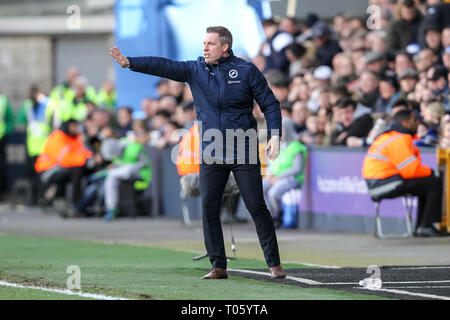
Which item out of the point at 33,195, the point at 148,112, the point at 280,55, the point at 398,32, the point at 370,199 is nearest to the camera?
the point at 370,199

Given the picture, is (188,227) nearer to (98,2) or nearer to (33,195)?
(33,195)

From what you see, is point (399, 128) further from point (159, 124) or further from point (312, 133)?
point (159, 124)

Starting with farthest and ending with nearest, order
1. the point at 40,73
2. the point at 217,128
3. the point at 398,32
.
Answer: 1. the point at 40,73
2. the point at 398,32
3. the point at 217,128

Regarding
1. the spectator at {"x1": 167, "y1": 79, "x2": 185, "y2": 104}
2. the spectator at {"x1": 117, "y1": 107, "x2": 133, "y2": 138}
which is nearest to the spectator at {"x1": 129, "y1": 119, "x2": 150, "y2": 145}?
the spectator at {"x1": 117, "y1": 107, "x2": 133, "y2": 138}

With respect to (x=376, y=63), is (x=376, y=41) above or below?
above

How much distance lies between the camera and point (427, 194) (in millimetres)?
16062

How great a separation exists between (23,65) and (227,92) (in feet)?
81.7

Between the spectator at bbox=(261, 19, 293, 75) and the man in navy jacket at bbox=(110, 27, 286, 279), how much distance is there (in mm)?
11415

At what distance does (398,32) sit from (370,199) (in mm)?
4162

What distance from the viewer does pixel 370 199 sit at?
17500 mm

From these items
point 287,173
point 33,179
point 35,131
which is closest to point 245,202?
point 287,173

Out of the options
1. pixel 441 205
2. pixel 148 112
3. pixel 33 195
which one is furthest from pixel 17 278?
pixel 33 195

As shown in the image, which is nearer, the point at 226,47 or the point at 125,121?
the point at 226,47

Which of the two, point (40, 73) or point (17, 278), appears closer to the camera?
point (17, 278)
